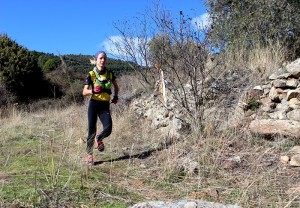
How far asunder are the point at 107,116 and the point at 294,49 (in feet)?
17.4

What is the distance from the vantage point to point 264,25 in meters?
9.28

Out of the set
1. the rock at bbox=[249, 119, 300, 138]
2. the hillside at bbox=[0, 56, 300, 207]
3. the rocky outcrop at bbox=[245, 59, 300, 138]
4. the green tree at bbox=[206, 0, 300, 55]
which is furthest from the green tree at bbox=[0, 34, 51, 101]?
the rock at bbox=[249, 119, 300, 138]

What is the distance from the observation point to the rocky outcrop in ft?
17.8

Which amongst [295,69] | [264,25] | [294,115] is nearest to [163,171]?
[294,115]

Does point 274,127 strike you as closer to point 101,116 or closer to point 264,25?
point 101,116

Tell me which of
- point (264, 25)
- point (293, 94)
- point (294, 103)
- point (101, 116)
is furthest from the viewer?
point (264, 25)

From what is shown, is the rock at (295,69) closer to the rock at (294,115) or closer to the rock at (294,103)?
the rock at (294,103)

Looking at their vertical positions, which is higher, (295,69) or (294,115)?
(295,69)

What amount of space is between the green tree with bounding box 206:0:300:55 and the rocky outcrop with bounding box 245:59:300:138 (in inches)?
94.9

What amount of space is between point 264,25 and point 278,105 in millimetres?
3779

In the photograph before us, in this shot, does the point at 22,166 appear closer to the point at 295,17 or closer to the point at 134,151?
the point at 134,151

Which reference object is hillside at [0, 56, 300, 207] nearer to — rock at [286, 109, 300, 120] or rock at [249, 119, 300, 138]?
rock at [249, 119, 300, 138]

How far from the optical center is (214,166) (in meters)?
4.62

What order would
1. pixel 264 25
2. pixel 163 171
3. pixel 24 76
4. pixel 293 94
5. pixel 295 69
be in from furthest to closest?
pixel 24 76 → pixel 264 25 → pixel 295 69 → pixel 293 94 → pixel 163 171
